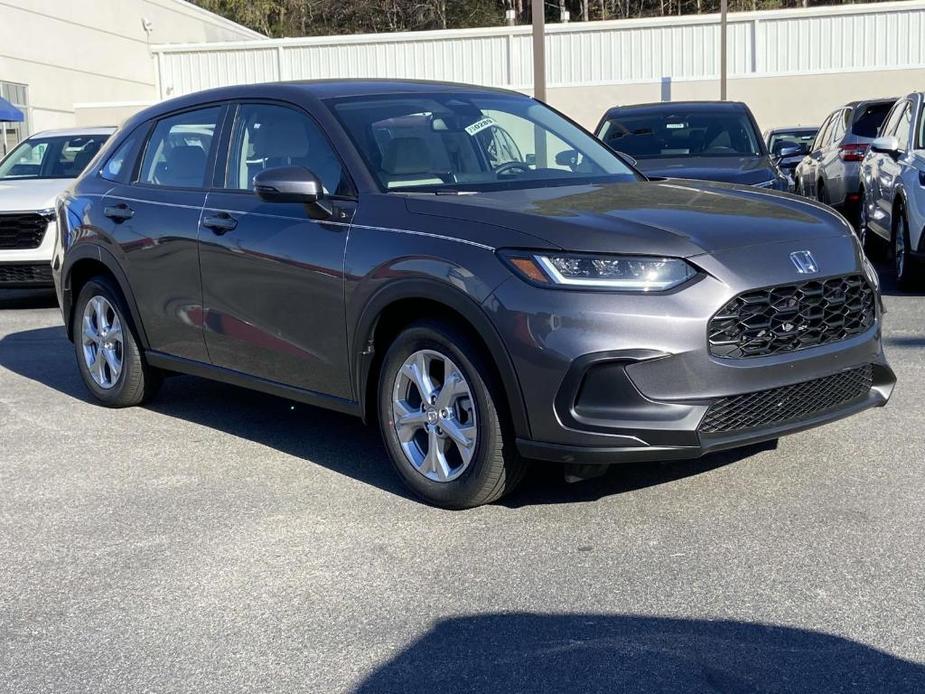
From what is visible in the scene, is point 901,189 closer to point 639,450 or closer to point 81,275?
point 81,275

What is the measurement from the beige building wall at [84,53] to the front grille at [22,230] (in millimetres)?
21749

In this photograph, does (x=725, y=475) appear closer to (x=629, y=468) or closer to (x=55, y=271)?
(x=629, y=468)

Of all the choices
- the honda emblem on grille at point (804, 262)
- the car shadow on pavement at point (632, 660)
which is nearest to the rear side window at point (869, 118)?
the honda emblem on grille at point (804, 262)

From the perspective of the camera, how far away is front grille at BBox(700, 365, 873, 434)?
448 cm

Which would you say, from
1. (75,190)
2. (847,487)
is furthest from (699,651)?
(75,190)

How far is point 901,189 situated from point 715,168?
5.30 ft

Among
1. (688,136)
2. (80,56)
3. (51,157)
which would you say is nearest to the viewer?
(688,136)

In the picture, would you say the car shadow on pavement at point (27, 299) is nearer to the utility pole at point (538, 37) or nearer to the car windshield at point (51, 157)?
the car windshield at point (51, 157)

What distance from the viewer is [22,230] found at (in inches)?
455

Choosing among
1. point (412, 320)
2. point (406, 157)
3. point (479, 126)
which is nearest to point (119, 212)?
point (406, 157)

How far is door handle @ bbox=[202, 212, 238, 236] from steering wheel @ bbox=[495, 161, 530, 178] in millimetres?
1243

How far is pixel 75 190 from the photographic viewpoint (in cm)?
720

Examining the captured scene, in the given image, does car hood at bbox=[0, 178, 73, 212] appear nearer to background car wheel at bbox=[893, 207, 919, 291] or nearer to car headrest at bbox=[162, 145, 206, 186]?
car headrest at bbox=[162, 145, 206, 186]

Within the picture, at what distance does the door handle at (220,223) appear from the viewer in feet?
19.1
